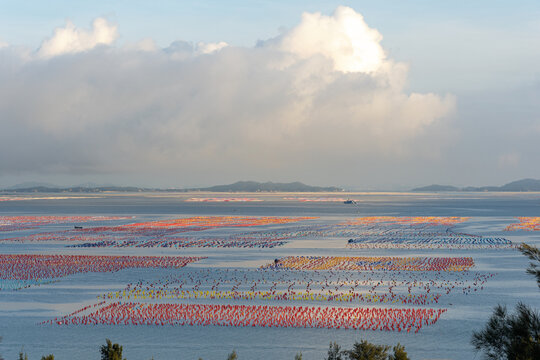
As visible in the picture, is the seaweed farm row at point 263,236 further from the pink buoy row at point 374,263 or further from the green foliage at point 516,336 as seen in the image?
the green foliage at point 516,336

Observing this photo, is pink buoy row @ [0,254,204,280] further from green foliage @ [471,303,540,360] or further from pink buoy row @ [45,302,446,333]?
green foliage @ [471,303,540,360]

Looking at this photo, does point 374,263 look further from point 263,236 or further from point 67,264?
point 263,236

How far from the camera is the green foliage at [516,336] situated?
50.5 ft

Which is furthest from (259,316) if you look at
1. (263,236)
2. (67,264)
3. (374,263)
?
(263,236)

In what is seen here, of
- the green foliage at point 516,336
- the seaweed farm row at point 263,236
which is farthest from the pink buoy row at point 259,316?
the seaweed farm row at point 263,236

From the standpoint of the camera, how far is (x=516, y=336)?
54.2ft

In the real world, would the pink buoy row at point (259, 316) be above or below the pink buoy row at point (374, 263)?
below

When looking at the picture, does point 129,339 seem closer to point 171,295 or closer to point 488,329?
point 171,295

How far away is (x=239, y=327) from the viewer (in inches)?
1377

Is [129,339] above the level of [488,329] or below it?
below

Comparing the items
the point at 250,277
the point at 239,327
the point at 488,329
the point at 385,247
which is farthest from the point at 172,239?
the point at 488,329

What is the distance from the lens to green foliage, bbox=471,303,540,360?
1539 cm

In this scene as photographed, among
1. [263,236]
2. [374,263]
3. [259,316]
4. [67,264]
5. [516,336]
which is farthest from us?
[263,236]

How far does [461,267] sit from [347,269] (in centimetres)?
1107
